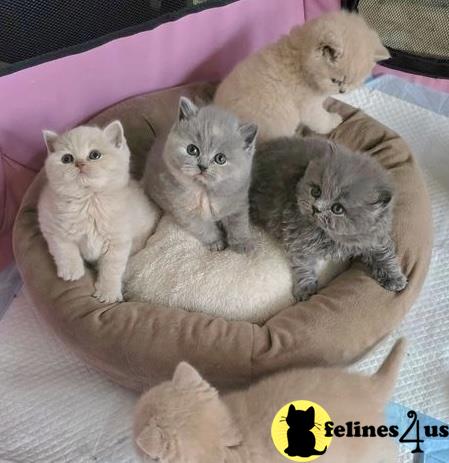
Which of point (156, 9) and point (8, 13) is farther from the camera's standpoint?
point (156, 9)

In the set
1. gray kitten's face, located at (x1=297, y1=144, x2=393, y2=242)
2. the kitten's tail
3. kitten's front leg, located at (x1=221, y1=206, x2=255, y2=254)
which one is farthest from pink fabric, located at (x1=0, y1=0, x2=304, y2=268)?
the kitten's tail

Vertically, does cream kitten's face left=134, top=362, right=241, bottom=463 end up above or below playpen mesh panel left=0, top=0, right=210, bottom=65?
below

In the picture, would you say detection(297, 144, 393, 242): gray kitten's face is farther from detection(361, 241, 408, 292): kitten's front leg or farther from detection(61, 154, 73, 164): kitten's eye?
detection(61, 154, 73, 164): kitten's eye

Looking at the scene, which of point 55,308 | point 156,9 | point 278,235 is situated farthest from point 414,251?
point 156,9

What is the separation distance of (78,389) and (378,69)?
165cm

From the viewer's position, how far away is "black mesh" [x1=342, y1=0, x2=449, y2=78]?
2064mm

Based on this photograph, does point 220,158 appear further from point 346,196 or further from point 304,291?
point 304,291

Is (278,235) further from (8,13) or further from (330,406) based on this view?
(8,13)

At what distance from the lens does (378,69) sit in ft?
7.14

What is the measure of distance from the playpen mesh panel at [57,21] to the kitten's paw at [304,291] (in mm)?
1042

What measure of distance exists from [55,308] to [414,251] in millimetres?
925

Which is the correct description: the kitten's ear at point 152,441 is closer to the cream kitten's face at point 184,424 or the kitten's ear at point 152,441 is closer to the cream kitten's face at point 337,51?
the cream kitten's face at point 184,424

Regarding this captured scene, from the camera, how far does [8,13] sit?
156 centimetres

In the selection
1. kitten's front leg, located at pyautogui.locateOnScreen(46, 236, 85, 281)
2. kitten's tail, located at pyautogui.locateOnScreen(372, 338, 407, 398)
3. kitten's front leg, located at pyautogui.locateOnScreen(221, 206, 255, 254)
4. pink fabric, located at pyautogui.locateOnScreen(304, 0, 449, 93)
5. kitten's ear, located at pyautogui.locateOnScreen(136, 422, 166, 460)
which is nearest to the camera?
kitten's ear, located at pyautogui.locateOnScreen(136, 422, 166, 460)
